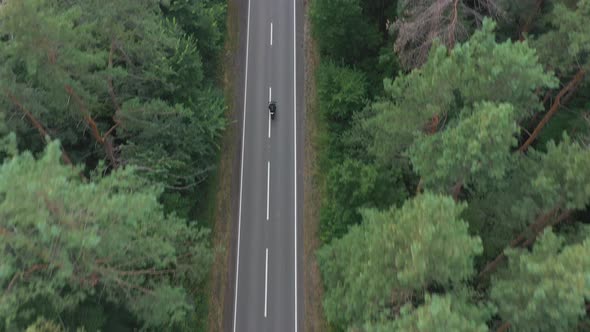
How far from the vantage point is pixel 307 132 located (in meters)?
26.2

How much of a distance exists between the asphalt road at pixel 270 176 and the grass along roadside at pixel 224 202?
1.97 feet

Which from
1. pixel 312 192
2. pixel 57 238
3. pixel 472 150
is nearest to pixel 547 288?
pixel 472 150

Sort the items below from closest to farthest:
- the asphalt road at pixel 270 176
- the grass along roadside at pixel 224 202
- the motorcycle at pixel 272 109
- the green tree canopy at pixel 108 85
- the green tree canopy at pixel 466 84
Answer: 1. the green tree canopy at pixel 466 84
2. the green tree canopy at pixel 108 85
3. the grass along roadside at pixel 224 202
4. the asphalt road at pixel 270 176
5. the motorcycle at pixel 272 109

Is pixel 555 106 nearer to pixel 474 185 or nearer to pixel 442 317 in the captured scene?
pixel 474 185

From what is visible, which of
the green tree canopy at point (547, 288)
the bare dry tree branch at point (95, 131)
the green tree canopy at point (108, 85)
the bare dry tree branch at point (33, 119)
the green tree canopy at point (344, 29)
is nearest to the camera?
the green tree canopy at point (547, 288)

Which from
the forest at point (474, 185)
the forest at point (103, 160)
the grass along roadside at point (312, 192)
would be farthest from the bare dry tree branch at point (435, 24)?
the forest at point (103, 160)

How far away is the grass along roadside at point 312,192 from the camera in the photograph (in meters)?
22.3

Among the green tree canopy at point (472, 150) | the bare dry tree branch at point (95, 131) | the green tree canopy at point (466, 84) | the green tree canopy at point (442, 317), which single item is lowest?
the green tree canopy at point (442, 317)

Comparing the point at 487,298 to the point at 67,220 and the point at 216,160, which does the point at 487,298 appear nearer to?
the point at 67,220

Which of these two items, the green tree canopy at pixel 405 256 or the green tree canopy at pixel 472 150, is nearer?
the green tree canopy at pixel 405 256

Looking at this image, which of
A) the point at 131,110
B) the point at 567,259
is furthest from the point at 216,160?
the point at 567,259

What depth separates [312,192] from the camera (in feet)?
80.8

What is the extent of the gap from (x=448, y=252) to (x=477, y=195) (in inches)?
209

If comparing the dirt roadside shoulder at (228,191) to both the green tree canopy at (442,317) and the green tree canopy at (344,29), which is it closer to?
the green tree canopy at (344,29)
